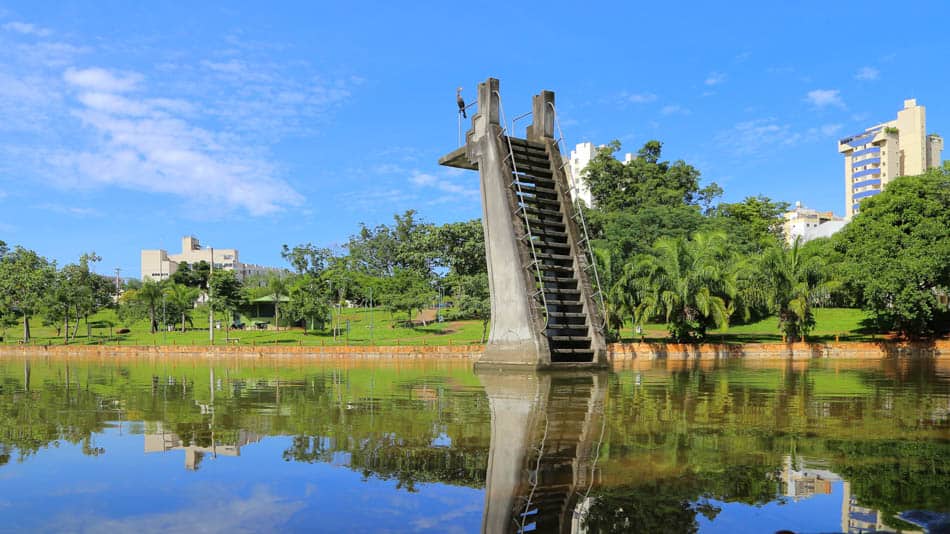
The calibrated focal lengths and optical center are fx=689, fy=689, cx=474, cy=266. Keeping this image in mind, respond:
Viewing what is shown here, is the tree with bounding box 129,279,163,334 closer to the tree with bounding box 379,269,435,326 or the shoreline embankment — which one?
the tree with bounding box 379,269,435,326

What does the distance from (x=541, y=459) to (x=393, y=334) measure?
47.4 m

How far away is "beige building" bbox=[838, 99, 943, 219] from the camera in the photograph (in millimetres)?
120875

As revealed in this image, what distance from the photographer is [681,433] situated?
21.7 feet

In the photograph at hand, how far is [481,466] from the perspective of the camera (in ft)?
17.0

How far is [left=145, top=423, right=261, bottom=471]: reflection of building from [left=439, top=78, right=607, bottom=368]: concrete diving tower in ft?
29.8

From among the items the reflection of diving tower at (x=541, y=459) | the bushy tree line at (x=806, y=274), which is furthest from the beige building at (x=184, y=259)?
the reflection of diving tower at (x=541, y=459)

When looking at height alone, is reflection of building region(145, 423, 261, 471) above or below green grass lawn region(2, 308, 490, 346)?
above

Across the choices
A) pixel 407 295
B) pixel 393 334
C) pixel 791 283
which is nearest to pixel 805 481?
pixel 791 283

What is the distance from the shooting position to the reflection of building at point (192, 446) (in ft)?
18.6

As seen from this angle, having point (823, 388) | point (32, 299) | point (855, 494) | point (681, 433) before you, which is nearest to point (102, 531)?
point (855, 494)

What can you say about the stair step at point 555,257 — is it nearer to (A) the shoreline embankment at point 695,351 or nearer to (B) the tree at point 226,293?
(A) the shoreline embankment at point 695,351

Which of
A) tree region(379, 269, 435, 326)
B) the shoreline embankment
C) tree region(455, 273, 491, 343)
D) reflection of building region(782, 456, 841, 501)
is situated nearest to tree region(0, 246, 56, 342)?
tree region(379, 269, 435, 326)

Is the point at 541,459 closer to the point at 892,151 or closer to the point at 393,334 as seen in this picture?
the point at 393,334

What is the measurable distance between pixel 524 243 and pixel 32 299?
54.7m
